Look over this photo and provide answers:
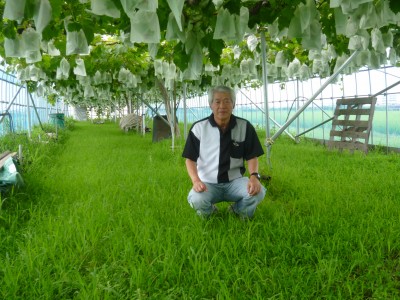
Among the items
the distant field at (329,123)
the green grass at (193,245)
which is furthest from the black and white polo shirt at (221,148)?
the distant field at (329,123)

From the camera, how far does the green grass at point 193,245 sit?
1.94m

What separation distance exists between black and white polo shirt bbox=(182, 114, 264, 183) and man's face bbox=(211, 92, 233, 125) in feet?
0.33

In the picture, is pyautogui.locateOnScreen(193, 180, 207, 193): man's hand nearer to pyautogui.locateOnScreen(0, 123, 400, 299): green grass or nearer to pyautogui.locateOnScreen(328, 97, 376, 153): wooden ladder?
pyautogui.locateOnScreen(0, 123, 400, 299): green grass

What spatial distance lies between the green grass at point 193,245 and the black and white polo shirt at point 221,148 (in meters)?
0.33

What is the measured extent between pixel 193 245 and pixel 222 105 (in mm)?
968

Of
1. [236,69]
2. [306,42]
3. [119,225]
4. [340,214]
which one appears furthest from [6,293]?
[236,69]

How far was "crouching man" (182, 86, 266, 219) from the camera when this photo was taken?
274 centimetres

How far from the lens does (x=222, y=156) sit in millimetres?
2781

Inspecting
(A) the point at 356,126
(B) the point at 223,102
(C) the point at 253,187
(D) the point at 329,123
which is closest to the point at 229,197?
(C) the point at 253,187

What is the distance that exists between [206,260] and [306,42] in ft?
4.21

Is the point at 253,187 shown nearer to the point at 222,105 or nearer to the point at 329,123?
the point at 222,105

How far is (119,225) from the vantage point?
2.76m

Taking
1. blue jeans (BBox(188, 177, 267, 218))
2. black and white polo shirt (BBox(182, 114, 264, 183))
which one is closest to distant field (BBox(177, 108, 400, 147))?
black and white polo shirt (BBox(182, 114, 264, 183))

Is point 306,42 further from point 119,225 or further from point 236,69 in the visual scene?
point 236,69
